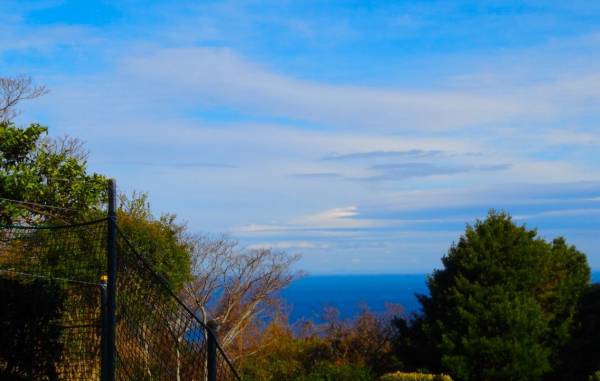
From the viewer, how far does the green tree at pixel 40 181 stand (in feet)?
49.9

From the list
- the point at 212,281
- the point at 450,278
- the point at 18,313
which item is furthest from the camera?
the point at 212,281

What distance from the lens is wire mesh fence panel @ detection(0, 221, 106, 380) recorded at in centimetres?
973

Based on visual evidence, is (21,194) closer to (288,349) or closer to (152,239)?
(152,239)

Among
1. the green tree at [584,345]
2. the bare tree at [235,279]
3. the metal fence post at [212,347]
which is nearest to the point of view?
the metal fence post at [212,347]

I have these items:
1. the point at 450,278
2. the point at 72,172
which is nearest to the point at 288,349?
the point at 450,278

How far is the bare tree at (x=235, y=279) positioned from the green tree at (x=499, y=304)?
18.1ft

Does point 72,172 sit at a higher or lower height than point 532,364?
higher

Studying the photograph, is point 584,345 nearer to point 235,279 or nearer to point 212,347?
point 235,279

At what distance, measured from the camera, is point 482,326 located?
14.1 meters

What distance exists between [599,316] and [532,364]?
5.71 ft

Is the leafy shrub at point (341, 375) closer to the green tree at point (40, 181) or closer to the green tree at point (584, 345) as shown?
the green tree at point (584, 345)

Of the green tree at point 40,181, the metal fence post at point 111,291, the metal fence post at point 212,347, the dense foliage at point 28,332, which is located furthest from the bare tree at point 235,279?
the metal fence post at point 212,347

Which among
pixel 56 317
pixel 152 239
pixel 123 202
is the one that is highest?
pixel 123 202

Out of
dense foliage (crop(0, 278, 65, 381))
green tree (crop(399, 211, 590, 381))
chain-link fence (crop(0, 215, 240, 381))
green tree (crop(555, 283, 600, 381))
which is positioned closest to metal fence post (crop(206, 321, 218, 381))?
chain-link fence (crop(0, 215, 240, 381))
